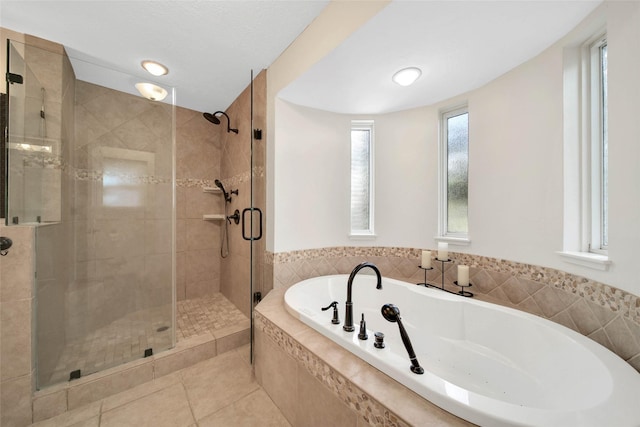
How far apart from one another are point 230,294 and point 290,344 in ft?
5.70

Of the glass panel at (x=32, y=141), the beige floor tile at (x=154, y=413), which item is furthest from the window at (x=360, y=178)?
the glass panel at (x=32, y=141)

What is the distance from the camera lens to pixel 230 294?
2.72 meters

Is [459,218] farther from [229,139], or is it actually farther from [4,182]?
[4,182]

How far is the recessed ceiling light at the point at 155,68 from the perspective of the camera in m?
1.95

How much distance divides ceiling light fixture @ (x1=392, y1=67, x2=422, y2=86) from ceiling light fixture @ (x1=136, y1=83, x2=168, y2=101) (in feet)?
6.55

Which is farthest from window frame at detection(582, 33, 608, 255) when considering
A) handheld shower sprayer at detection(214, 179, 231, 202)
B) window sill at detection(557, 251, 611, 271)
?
handheld shower sprayer at detection(214, 179, 231, 202)

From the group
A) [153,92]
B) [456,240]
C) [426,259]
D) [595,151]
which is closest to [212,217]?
[153,92]

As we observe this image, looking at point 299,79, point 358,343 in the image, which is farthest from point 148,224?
point 358,343

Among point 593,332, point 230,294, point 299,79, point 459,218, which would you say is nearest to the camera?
point 593,332

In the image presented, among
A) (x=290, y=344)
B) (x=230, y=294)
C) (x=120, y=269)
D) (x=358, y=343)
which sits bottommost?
(x=230, y=294)

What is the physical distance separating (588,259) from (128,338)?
3068mm

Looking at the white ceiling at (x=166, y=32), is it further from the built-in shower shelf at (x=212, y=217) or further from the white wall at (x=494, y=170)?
the built-in shower shelf at (x=212, y=217)

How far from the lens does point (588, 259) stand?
3.82 feet

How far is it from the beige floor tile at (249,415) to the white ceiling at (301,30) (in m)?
2.28
